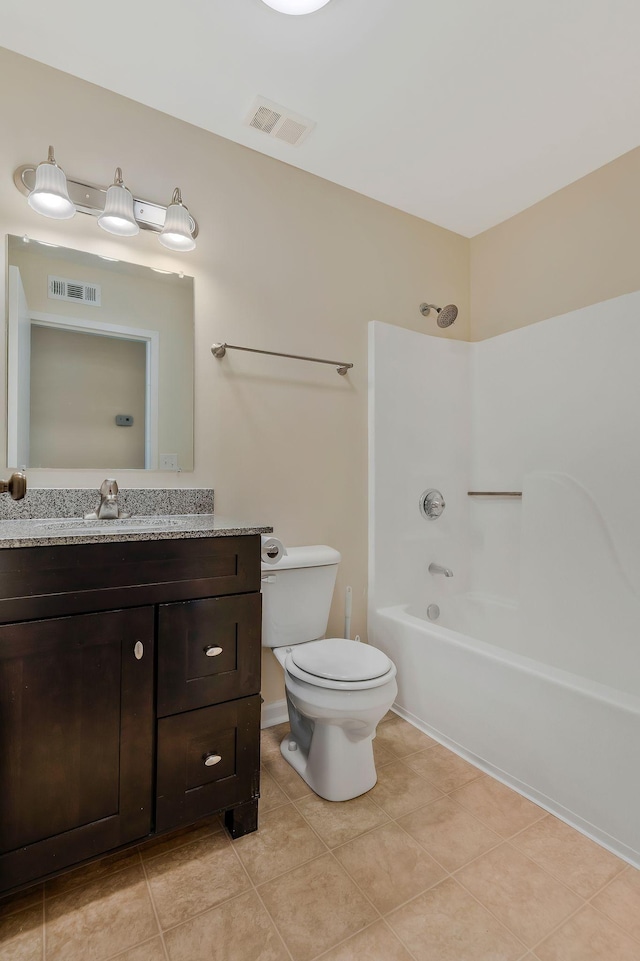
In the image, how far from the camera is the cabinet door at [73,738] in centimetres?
109

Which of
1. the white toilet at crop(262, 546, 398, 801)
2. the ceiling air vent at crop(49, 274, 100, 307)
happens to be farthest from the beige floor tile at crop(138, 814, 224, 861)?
the ceiling air vent at crop(49, 274, 100, 307)

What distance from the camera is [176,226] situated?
1.74 metres

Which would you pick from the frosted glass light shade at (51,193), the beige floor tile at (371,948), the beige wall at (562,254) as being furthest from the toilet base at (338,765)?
the beige wall at (562,254)

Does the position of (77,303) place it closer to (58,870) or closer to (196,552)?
(196,552)

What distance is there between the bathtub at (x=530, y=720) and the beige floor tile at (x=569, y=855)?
41 mm

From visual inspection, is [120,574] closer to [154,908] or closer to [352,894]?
[154,908]

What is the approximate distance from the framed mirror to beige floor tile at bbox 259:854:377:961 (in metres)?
1.36

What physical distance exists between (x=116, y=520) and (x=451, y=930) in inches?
57.6

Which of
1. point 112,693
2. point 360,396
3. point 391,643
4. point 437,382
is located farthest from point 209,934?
point 437,382

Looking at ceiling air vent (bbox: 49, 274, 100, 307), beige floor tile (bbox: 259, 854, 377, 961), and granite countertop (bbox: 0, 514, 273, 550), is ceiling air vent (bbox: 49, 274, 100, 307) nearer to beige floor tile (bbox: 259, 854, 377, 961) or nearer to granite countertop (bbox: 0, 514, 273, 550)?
granite countertop (bbox: 0, 514, 273, 550)

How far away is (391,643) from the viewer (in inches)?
87.0

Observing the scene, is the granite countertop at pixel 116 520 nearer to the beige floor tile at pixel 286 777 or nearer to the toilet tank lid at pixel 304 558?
the toilet tank lid at pixel 304 558

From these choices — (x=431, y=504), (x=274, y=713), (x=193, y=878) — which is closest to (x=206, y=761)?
(x=193, y=878)

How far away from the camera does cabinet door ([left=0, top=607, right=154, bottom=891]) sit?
1095mm
